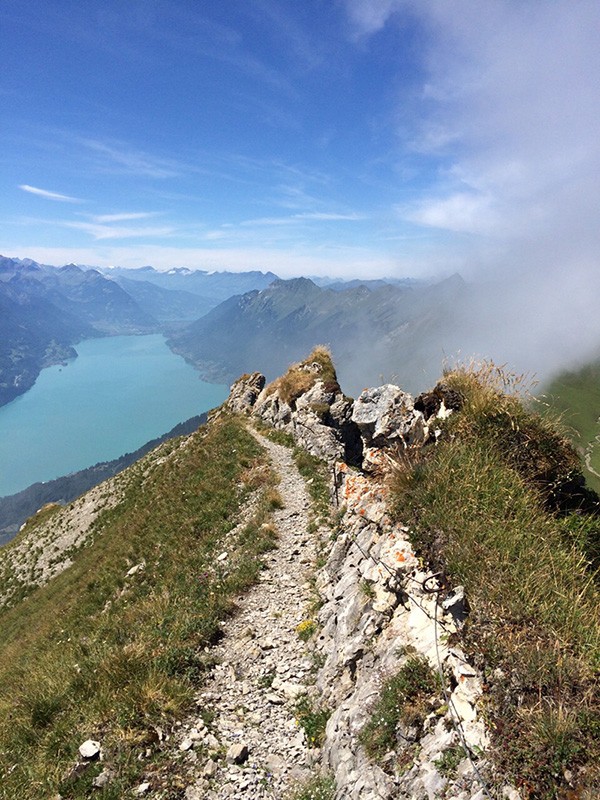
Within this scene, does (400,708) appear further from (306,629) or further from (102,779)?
(102,779)

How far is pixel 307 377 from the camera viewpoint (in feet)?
120

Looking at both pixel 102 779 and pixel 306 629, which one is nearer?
pixel 102 779

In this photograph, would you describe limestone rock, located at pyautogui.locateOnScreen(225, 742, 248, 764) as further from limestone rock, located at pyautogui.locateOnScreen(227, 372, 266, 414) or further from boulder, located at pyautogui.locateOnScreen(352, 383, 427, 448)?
limestone rock, located at pyautogui.locateOnScreen(227, 372, 266, 414)

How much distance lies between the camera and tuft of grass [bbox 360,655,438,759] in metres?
5.69

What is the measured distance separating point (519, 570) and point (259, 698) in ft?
20.6

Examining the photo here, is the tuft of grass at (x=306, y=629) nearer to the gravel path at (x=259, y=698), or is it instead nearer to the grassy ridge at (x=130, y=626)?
the gravel path at (x=259, y=698)

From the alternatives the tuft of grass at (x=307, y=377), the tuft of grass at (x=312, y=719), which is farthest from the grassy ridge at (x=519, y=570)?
the tuft of grass at (x=307, y=377)

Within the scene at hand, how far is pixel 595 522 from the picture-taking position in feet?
25.8

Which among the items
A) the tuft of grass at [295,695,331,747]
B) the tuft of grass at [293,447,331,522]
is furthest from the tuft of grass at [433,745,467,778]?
the tuft of grass at [293,447,331,522]

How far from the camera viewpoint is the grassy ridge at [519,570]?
166 inches

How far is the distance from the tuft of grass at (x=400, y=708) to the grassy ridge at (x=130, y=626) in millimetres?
3621

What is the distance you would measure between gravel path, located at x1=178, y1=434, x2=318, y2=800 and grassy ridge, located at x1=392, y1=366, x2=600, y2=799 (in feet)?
14.4

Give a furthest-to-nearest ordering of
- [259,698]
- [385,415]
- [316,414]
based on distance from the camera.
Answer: [316,414] < [385,415] < [259,698]

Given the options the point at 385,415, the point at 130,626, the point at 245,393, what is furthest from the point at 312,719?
the point at 245,393
